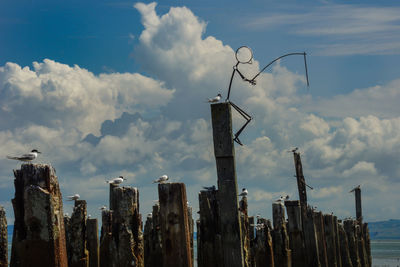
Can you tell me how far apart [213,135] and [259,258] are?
5766 millimetres

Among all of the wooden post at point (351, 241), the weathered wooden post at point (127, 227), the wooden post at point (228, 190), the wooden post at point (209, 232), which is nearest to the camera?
the wooden post at point (228, 190)

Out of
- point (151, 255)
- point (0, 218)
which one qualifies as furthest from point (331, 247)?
point (0, 218)

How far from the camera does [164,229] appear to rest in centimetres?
870

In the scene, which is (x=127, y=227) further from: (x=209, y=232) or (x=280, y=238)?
(x=280, y=238)

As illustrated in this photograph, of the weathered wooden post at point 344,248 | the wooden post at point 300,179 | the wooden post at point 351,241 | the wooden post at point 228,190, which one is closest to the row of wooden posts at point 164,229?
the wooden post at point 228,190

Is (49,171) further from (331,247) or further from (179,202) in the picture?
(331,247)

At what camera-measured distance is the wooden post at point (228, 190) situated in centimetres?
872

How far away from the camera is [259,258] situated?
13.6m

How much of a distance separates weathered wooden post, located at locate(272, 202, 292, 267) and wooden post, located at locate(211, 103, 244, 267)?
5.80 metres

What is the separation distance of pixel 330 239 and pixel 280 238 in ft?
23.1

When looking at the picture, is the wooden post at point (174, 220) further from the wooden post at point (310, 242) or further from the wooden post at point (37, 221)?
the wooden post at point (310, 242)

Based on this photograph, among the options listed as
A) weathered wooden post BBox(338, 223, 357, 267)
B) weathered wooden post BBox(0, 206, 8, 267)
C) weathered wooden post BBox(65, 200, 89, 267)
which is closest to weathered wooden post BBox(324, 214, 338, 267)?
weathered wooden post BBox(338, 223, 357, 267)

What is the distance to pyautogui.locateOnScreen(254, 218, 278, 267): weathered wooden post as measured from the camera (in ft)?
44.4

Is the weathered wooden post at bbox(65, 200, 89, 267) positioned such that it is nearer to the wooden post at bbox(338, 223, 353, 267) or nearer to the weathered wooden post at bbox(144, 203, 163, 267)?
the weathered wooden post at bbox(144, 203, 163, 267)
